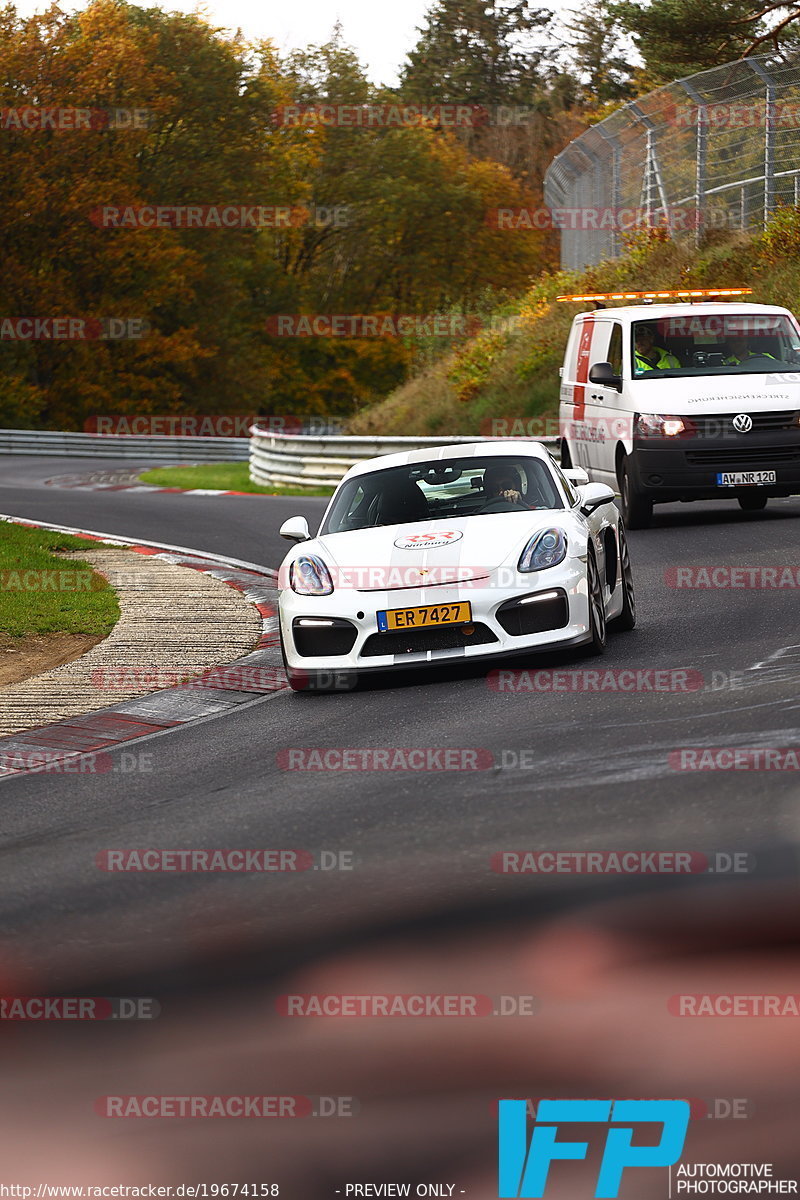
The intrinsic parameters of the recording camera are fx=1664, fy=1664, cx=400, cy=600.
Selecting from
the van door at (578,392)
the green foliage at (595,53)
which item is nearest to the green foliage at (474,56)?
the green foliage at (595,53)

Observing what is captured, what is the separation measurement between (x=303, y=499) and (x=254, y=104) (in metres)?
40.4

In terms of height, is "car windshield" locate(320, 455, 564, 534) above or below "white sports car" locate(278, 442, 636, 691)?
above

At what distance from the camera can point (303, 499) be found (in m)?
24.3

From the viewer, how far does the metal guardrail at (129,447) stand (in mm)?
40406

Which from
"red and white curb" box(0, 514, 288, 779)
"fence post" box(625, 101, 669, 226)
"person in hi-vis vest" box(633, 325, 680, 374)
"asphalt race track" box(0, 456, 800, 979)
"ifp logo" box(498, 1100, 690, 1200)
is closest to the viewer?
"ifp logo" box(498, 1100, 690, 1200)

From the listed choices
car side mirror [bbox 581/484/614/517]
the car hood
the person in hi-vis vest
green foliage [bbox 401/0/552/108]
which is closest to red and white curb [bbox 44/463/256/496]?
the person in hi-vis vest

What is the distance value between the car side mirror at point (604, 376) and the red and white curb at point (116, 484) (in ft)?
37.5

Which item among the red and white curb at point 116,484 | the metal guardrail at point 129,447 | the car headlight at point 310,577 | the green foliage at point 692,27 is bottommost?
the red and white curb at point 116,484

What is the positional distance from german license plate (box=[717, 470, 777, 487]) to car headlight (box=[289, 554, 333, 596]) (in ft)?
20.5

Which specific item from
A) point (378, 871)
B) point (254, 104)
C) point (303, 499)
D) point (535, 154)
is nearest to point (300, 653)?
point (378, 871)

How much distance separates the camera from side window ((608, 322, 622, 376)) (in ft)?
52.1

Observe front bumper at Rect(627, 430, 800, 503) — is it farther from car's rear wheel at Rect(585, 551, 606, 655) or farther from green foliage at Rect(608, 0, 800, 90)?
green foliage at Rect(608, 0, 800, 90)

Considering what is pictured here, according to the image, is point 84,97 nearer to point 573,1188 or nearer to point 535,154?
point 535,154

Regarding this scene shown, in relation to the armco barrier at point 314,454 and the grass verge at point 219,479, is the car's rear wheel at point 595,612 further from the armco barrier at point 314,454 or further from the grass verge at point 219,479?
the grass verge at point 219,479
